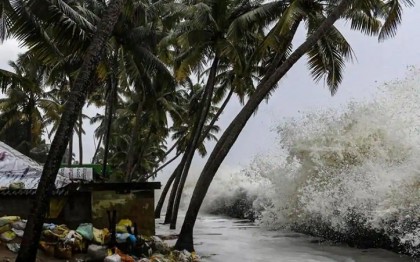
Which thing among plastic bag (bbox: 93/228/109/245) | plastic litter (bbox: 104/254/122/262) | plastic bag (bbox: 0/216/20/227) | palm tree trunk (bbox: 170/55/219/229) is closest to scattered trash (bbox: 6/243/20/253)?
plastic bag (bbox: 0/216/20/227)

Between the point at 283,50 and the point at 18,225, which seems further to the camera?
the point at 283,50

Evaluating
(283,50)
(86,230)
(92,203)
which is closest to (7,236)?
(86,230)

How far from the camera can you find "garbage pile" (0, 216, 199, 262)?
8.82 m

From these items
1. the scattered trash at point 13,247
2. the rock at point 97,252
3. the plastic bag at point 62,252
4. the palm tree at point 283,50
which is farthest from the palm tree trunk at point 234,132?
the scattered trash at point 13,247

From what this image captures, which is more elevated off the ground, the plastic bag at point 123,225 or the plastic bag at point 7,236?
the plastic bag at point 123,225

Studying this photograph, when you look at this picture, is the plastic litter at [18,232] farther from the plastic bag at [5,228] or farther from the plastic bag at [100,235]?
the plastic bag at [100,235]

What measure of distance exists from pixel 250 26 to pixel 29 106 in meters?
18.3

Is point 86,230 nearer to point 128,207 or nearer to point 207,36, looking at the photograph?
point 128,207

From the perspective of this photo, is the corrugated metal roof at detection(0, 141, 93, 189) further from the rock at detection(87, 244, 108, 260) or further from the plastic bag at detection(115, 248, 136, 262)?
the plastic bag at detection(115, 248, 136, 262)

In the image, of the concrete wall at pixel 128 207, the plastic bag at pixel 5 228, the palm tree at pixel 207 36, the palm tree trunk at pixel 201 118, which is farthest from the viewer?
the palm tree trunk at pixel 201 118

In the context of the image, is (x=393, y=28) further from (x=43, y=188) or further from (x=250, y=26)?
(x=43, y=188)

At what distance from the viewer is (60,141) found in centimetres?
702

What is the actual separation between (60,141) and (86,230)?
3.14 m

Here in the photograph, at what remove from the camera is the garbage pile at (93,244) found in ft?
28.9
